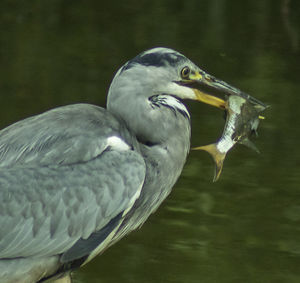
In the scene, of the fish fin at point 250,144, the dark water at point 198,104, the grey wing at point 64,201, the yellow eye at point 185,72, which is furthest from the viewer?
the dark water at point 198,104

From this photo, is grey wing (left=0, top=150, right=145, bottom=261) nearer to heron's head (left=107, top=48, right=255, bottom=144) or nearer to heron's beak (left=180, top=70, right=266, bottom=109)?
heron's head (left=107, top=48, right=255, bottom=144)

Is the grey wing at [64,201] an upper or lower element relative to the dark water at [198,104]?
upper

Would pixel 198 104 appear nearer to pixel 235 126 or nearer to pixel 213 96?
pixel 213 96

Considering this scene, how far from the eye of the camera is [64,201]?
3.59m

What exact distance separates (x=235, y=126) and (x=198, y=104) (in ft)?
10.9

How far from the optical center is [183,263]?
15.0ft

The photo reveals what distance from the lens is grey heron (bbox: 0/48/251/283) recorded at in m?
3.55

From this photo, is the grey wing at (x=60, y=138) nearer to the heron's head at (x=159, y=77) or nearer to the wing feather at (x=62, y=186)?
the wing feather at (x=62, y=186)

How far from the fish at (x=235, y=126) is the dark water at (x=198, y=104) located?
806 millimetres

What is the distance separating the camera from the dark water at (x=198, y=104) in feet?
15.2

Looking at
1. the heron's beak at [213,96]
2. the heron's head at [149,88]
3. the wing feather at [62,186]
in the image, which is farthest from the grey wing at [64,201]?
the heron's beak at [213,96]

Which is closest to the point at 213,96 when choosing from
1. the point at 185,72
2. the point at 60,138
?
the point at 185,72

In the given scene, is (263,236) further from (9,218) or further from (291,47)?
(291,47)

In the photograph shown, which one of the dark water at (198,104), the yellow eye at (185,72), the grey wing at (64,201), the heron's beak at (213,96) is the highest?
the yellow eye at (185,72)
